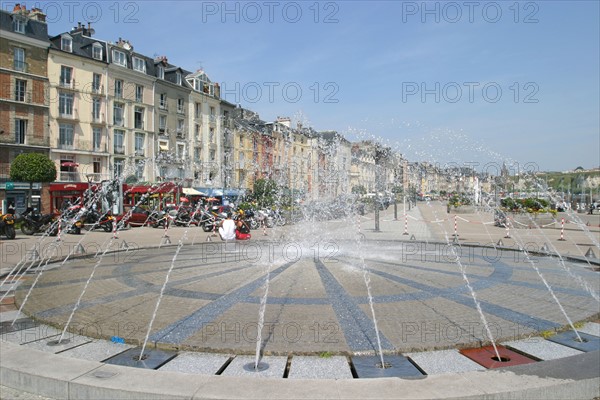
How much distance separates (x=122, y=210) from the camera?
122 ft

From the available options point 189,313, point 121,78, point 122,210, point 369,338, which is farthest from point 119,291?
point 121,78

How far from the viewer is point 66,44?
43.1m

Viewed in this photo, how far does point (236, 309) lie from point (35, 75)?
41.9 m

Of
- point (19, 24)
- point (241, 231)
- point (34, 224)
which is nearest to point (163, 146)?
point (19, 24)

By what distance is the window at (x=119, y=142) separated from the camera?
154ft

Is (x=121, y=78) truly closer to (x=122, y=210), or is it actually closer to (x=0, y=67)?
(x=0, y=67)

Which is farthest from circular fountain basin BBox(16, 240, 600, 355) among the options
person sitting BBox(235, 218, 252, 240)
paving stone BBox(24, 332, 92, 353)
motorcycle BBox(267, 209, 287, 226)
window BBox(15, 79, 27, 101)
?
window BBox(15, 79, 27, 101)

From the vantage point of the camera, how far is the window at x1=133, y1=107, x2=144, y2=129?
49.5m

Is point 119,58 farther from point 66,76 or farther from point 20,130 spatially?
point 20,130

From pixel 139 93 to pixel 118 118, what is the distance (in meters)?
4.28

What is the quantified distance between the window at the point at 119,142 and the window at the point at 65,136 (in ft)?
15.1

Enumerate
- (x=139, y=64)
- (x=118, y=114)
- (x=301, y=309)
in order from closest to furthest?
1. (x=301, y=309)
2. (x=118, y=114)
3. (x=139, y=64)

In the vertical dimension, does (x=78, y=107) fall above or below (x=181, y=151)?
above

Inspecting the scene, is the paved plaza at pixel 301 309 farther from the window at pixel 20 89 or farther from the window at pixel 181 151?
the window at pixel 181 151
